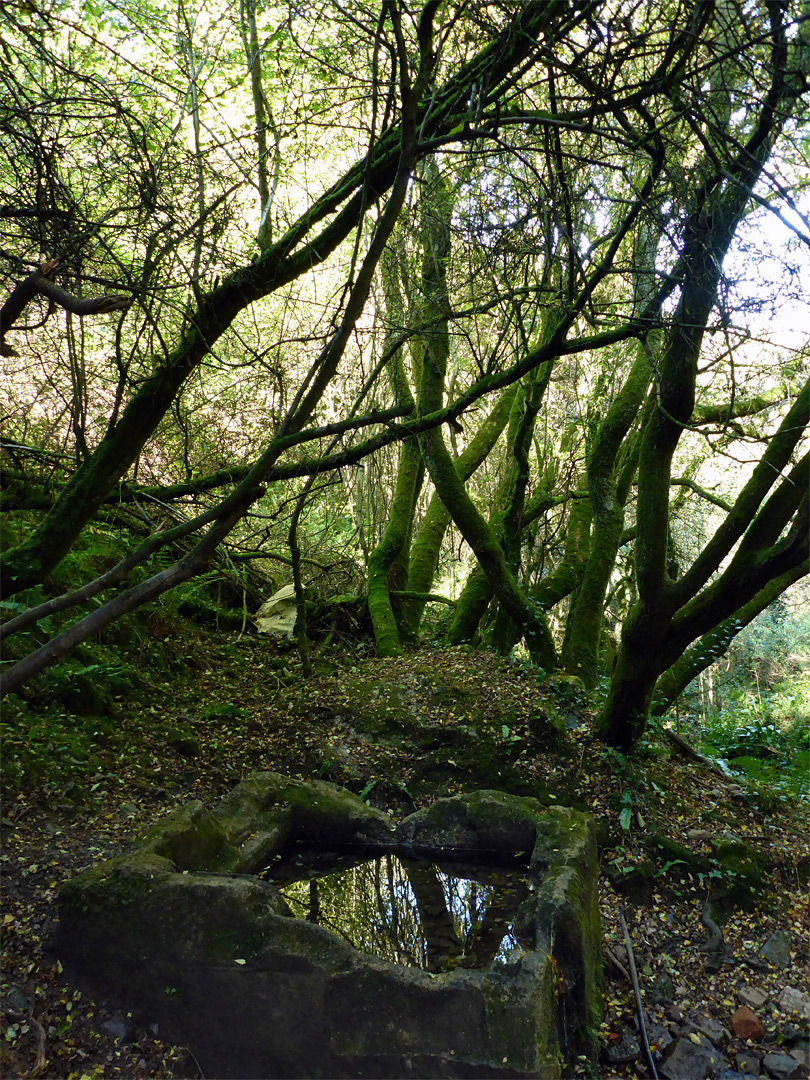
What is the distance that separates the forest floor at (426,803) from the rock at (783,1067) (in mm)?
11

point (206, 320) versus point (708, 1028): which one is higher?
point (206, 320)

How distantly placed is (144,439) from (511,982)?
3369mm

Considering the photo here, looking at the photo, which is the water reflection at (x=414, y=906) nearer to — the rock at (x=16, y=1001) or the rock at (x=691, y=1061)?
the rock at (x=691, y=1061)

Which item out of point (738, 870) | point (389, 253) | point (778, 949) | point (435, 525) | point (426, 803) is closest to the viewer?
point (778, 949)

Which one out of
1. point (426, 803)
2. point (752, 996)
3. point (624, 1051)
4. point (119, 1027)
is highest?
point (426, 803)

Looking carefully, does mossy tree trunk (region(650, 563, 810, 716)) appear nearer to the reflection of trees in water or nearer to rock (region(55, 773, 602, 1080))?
the reflection of trees in water

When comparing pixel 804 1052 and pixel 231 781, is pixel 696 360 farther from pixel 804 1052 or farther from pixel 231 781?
pixel 231 781

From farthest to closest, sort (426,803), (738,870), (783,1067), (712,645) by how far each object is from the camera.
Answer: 1. (712,645)
2. (426,803)
3. (738,870)
4. (783,1067)

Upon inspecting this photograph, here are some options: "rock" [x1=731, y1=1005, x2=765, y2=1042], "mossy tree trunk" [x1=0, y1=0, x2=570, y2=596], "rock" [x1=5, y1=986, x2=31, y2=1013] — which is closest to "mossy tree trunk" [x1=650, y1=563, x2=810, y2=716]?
"rock" [x1=731, y1=1005, x2=765, y2=1042]

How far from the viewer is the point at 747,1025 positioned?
3.20m

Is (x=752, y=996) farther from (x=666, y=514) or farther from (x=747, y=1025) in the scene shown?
(x=666, y=514)

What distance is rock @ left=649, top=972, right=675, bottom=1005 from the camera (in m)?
3.41

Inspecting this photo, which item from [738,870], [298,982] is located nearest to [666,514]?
[738,870]

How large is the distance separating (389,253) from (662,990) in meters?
5.31
